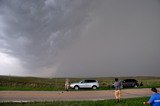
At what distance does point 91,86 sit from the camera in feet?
174

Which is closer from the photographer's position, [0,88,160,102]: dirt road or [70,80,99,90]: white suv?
[0,88,160,102]: dirt road

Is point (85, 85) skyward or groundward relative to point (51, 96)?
skyward

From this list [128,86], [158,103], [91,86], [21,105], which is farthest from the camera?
[128,86]

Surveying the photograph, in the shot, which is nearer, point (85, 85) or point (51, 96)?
point (51, 96)

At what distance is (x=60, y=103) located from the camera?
24797 millimetres

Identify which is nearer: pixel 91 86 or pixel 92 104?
pixel 92 104

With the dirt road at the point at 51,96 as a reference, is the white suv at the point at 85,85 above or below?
above

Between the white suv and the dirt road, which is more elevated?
the white suv

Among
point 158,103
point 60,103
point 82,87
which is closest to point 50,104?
point 60,103

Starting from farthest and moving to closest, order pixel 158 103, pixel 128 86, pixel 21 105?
pixel 128 86 → pixel 21 105 → pixel 158 103

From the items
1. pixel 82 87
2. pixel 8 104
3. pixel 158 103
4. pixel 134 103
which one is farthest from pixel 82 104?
pixel 82 87

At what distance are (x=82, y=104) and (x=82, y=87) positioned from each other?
28.4m

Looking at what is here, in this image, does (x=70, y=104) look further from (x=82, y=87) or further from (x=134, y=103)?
(x=82, y=87)

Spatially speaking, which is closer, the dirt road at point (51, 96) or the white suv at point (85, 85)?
the dirt road at point (51, 96)
